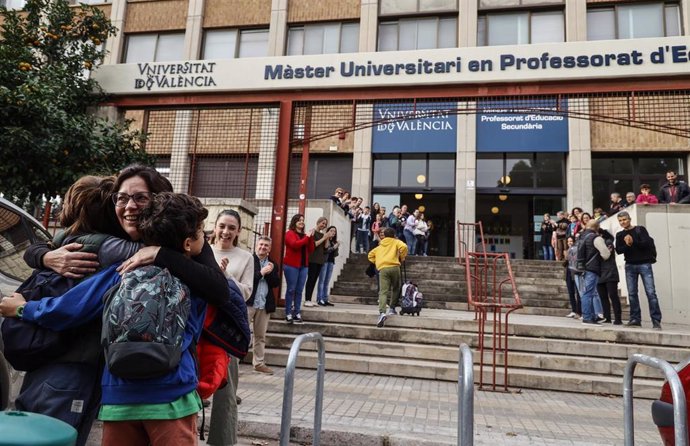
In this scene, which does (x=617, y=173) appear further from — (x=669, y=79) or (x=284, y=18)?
(x=284, y=18)

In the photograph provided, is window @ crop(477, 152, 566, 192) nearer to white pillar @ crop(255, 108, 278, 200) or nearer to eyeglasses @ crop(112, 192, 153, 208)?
white pillar @ crop(255, 108, 278, 200)

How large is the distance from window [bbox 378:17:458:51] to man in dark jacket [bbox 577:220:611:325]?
39.4 ft

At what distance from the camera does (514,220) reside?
19.0 meters

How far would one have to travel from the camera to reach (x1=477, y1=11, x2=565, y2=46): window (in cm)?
1766

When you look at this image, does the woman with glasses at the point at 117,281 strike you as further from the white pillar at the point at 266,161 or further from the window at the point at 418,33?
the window at the point at 418,33

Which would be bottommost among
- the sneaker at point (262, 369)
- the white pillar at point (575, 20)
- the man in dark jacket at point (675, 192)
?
the sneaker at point (262, 369)

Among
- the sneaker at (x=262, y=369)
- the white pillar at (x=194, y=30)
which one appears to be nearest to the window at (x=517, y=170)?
the white pillar at (x=194, y=30)

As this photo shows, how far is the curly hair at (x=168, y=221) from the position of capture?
1.86m

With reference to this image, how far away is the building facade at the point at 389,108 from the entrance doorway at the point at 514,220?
57 millimetres

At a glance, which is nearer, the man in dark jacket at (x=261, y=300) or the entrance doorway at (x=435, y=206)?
the man in dark jacket at (x=261, y=300)

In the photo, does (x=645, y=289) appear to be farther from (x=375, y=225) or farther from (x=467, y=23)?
(x=467, y=23)

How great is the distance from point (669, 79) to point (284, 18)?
15744 mm

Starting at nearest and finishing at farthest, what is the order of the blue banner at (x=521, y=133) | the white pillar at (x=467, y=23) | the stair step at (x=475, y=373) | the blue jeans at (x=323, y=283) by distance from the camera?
the stair step at (x=475, y=373), the blue jeans at (x=323, y=283), the blue banner at (x=521, y=133), the white pillar at (x=467, y=23)

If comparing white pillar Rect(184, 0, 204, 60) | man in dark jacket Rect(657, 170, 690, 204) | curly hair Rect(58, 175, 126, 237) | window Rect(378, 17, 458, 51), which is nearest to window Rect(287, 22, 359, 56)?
window Rect(378, 17, 458, 51)
